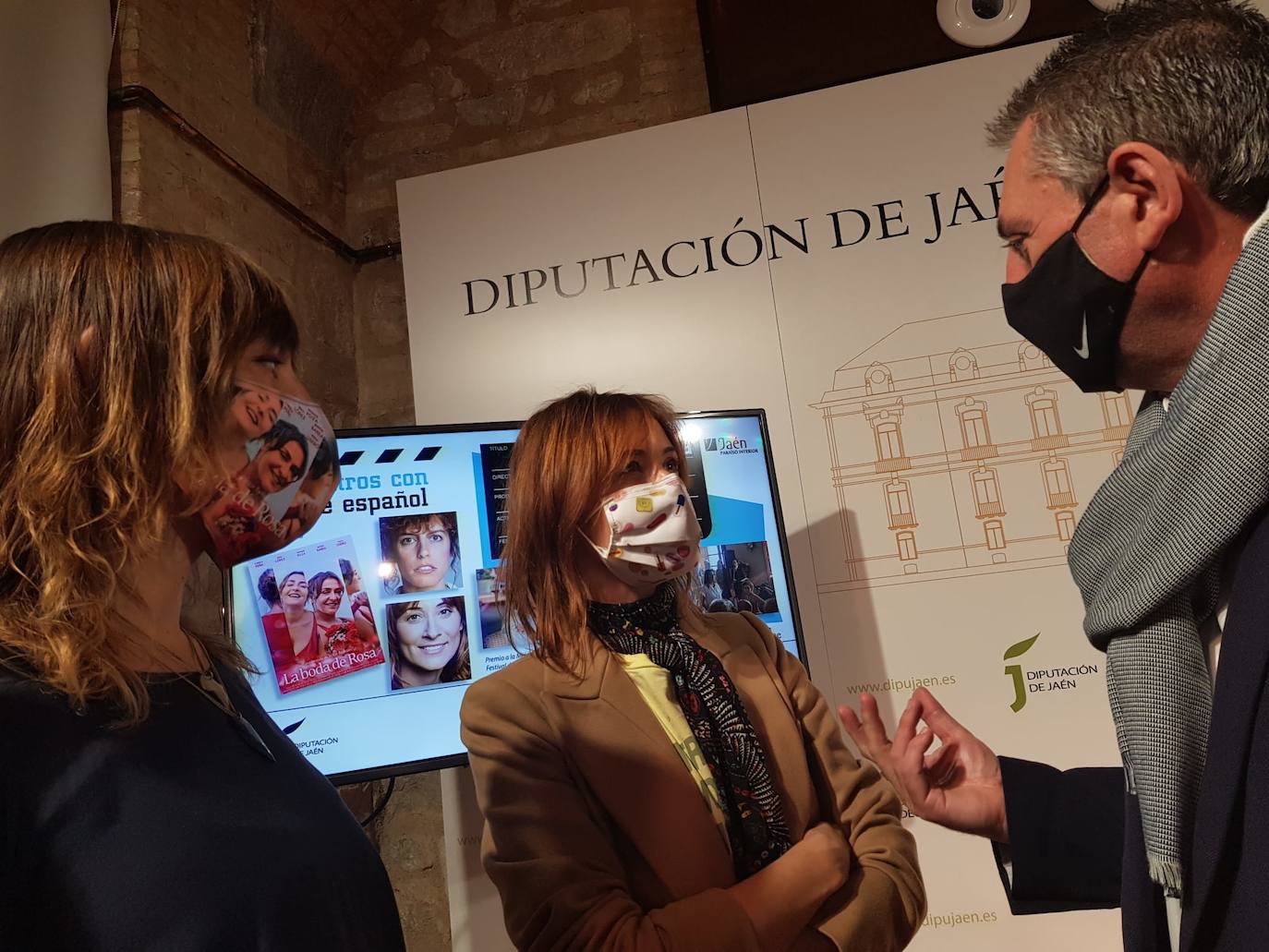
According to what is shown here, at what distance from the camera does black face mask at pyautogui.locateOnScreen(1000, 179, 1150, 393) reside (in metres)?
1.25

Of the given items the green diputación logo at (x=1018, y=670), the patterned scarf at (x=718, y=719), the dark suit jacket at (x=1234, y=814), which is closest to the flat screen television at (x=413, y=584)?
the green diputación logo at (x=1018, y=670)

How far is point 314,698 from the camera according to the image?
273 cm

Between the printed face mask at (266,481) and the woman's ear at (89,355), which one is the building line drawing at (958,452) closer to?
the printed face mask at (266,481)

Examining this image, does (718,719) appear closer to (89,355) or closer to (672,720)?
(672,720)

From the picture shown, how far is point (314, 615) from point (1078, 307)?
7.39ft

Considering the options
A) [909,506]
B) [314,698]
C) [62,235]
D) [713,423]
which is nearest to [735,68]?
[713,423]

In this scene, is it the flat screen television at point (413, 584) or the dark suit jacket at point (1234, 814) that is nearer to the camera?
the dark suit jacket at point (1234, 814)

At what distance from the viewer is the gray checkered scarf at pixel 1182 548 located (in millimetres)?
1050

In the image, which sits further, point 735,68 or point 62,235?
point 735,68

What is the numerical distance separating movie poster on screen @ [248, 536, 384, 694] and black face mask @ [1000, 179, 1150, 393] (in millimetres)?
2116

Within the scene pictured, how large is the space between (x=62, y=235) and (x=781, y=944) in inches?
55.3

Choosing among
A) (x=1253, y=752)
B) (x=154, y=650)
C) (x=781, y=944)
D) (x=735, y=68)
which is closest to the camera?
(x=1253, y=752)

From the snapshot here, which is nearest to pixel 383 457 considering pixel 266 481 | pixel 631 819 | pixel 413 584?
pixel 413 584

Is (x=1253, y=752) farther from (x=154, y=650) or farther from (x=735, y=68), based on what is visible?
(x=735, y=68)
